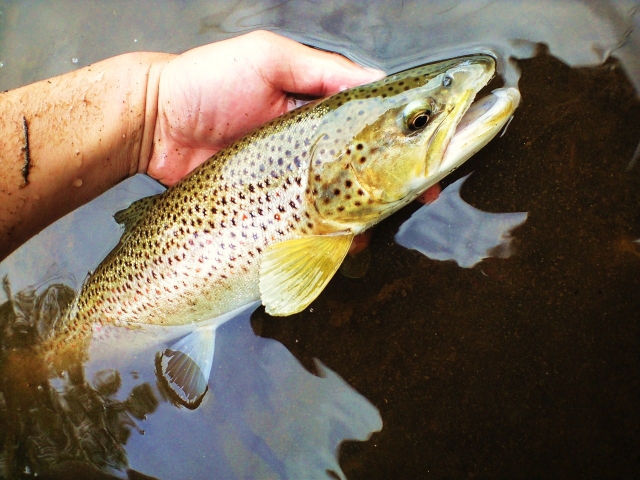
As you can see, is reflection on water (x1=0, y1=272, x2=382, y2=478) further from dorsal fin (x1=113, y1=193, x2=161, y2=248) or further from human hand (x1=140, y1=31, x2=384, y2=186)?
human hand (x1=140, y1=31, x2=384, y2=186)

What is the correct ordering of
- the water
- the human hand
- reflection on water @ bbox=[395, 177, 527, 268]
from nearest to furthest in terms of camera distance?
the water < reflection on water @ bbox=[395, 177, 527, 268] < the human hand

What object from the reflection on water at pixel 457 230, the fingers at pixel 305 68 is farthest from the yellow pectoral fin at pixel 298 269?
the fingers at pixel 305 68

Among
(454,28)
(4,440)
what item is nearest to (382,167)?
(454,28)

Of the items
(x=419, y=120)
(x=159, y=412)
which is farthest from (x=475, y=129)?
(x=159, y=412)

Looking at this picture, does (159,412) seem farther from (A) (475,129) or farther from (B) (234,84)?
(A) (475,129)

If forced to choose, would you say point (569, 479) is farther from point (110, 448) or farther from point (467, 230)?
point (110, 448)

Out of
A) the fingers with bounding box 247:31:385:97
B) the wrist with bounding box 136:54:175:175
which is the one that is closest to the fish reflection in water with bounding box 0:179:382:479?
the wrist with bounding box 136:54:175:175
